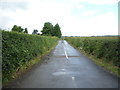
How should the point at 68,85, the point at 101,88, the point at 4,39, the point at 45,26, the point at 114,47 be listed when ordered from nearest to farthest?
the point at 101,88 → the point at 68,85 → the point at 4,39 → the point at 114,47 → the point at 45,26

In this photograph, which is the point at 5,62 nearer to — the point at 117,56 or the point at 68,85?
the point at 68,85

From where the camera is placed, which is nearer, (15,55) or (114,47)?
(15,55)

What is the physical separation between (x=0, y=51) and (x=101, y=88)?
447cm

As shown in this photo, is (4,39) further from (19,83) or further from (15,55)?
(19,83)

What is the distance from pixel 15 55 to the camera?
642cm

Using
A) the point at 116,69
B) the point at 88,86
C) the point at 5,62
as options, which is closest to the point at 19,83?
the point at 5,62

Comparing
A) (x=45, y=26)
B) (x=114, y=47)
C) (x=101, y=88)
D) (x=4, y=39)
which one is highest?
(x=45, y=26)

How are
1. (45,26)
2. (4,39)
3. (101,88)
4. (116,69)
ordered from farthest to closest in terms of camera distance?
(45,26), (116,69), (4,39), (101,88)

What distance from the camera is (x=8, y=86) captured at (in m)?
5.02

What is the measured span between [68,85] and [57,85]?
1.54ft

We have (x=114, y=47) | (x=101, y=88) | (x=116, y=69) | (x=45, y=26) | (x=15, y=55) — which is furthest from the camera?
(x=45, y=26)

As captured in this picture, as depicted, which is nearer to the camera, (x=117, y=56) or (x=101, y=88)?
(x=101, y=88)

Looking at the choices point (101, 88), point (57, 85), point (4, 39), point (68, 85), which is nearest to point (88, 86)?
point (101, 88)

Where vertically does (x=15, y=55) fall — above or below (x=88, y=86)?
above
